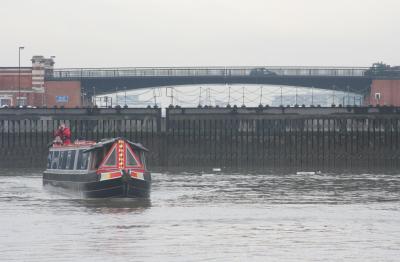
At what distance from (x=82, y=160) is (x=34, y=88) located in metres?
65.7

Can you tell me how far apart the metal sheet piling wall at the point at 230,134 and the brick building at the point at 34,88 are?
27.2m

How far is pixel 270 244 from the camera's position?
113 feet

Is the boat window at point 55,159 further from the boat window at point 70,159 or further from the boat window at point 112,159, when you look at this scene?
the boat window at point 112,159

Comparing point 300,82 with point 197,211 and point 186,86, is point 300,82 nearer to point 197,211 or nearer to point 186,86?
point 186,86

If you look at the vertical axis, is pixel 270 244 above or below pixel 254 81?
below

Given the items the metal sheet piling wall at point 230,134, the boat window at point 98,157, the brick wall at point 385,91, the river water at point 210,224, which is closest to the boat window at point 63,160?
the river water at point 210,224

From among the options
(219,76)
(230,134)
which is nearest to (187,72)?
(219,76)

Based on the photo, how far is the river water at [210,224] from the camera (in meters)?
32.8

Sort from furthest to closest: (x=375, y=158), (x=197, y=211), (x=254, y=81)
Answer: (x=254, y=81)
(x=375, y=158)
(x=197, y=211)

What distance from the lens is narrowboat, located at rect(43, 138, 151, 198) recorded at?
165ft

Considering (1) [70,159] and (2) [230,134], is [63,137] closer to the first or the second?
(1) [70,159]

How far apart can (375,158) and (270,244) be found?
49.7 metres

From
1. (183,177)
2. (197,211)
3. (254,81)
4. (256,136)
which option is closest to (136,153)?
(197,211)

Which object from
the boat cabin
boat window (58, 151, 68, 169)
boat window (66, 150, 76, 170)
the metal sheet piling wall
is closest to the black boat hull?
the boat cabin
